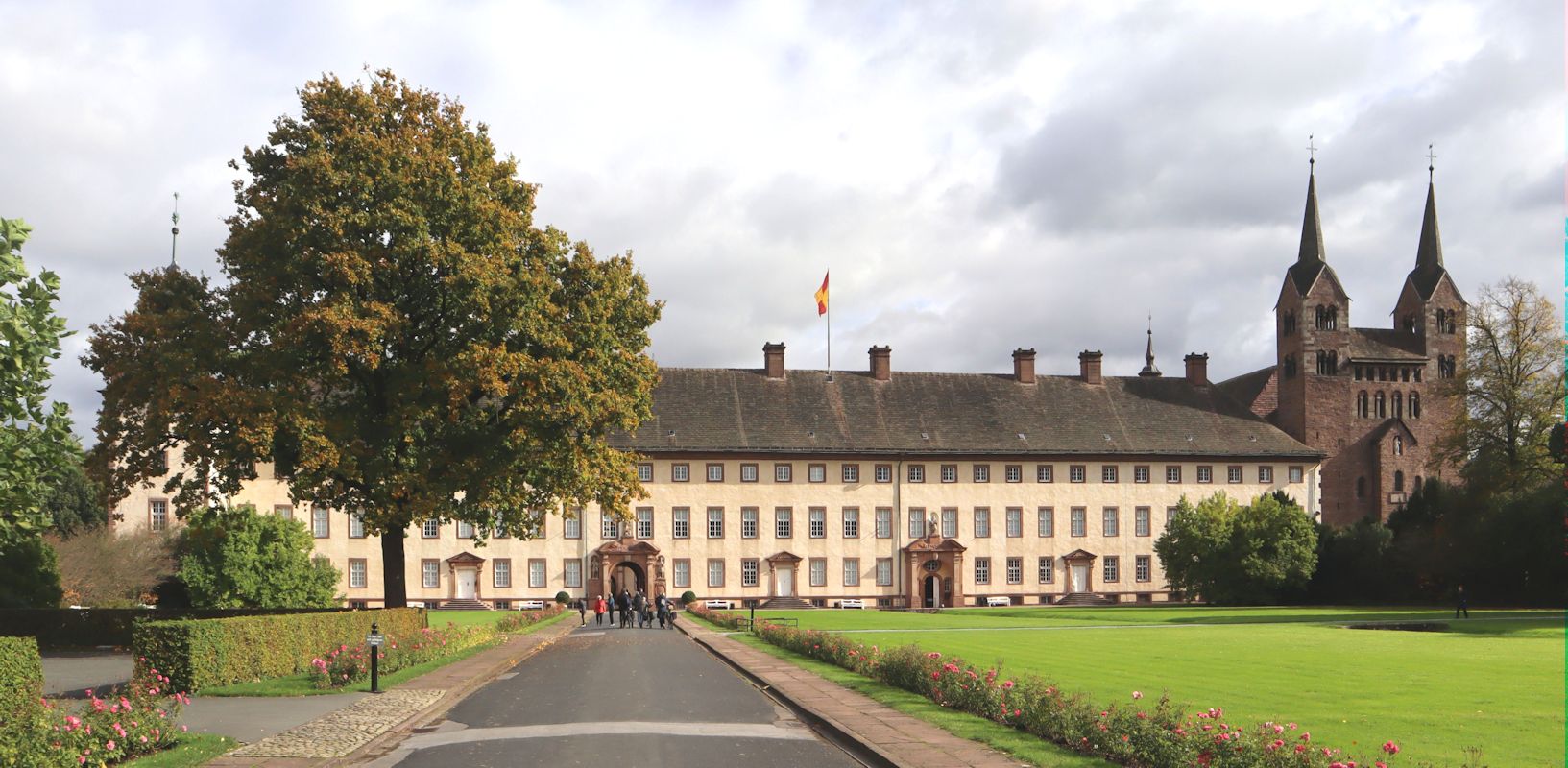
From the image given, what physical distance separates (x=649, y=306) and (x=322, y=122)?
9.87m

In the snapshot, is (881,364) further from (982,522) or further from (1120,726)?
(1120,726)

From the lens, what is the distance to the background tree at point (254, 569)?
1938 inches

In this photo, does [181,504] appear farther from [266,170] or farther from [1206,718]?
[1206,718]

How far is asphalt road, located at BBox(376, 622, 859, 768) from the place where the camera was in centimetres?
1399

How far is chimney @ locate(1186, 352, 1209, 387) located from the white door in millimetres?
16123

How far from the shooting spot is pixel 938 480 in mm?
78375

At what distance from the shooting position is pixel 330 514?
7312 centimetres

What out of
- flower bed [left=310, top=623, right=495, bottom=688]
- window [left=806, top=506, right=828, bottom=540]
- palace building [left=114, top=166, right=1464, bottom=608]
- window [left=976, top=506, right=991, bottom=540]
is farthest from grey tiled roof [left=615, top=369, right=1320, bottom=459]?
flower bed [left=310, top=623, right=495, bottom=688]

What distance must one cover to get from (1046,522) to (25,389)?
2598 inches

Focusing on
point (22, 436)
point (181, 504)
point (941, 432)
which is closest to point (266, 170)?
point (181, 504)

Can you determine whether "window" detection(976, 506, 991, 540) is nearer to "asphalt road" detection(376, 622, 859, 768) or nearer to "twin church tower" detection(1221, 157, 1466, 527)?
"twin church tower" detection(1221, 157, 1466, 527)

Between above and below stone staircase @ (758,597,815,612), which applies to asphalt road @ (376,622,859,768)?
above

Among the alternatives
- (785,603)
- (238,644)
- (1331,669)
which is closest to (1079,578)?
(785,603)

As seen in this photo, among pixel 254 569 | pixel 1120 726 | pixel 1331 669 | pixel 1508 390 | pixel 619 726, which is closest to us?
pixel 1120 726
